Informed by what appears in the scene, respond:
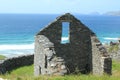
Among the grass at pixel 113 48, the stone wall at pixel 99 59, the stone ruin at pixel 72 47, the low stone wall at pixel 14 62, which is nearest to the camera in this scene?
the stone wall at pixel 99 59

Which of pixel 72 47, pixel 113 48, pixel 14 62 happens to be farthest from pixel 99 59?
pixel 14 62

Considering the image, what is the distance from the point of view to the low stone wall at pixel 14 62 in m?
34.0

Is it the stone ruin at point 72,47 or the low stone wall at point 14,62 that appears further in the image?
the low stone wall at point 14,62

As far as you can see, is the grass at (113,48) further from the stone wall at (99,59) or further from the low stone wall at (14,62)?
the stone wall at (99,59)

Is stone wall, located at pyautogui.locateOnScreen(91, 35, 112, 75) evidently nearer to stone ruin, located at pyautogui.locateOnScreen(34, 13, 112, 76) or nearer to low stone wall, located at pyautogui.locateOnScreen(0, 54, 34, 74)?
stone ruin, located at pyautogui.locateOnScreen(34, 13, 112, 76)

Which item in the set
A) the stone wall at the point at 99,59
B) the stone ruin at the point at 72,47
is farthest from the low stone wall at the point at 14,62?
the stone wall at the point at 99,59

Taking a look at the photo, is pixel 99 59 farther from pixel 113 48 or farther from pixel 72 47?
pixel 113 48

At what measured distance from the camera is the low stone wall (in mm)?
33981

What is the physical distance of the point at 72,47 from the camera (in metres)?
25.7

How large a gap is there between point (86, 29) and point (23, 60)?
1231 cm

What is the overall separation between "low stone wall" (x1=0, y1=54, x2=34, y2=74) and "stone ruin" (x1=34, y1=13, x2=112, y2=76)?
8.17 metres

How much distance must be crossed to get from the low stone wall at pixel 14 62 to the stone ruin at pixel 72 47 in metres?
8.17

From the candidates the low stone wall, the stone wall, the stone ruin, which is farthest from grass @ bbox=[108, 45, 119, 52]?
the stone wall

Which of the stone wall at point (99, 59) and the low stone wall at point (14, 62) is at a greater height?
the stone wall at point (99, 59)
